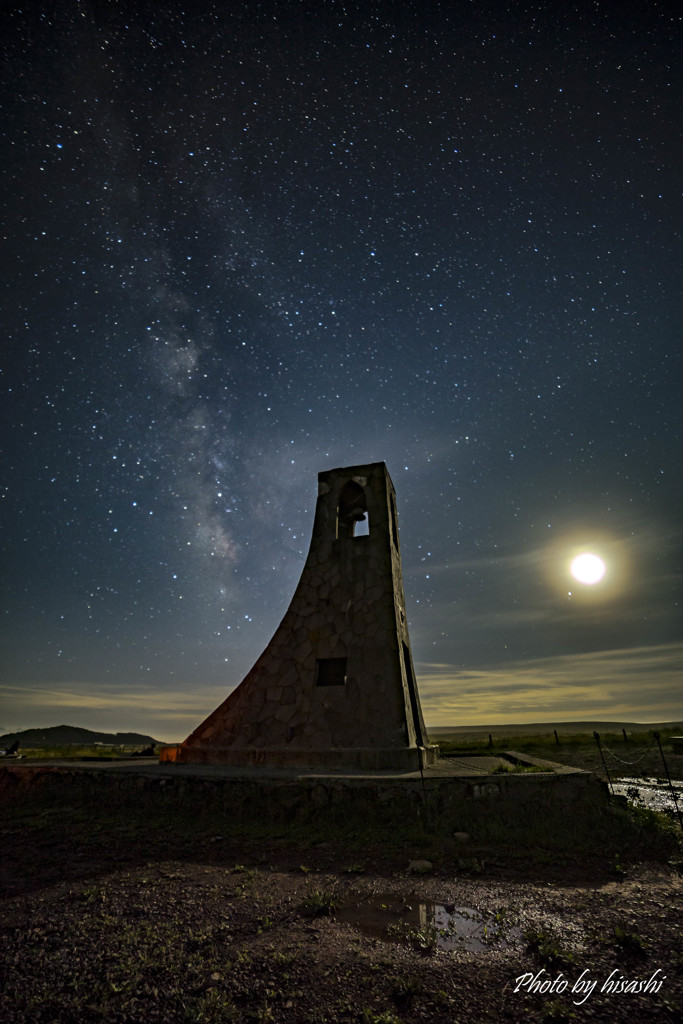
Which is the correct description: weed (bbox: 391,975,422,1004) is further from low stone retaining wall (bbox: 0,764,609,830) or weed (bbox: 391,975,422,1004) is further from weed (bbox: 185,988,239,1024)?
low stone retaining wall (bbox: 0,764,609,830)

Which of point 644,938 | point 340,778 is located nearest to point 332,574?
point 340,778

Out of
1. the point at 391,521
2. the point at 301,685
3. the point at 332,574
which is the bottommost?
the point at 301,685

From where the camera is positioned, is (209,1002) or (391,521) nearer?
(209,1002)

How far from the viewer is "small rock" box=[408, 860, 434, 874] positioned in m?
5.83

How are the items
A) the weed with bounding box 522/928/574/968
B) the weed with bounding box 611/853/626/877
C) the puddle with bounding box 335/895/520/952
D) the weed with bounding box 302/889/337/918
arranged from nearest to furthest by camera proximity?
the weed with bounding box 522/928/574/968, the puddle with bounding box 335/895/520/952, the weed with bounding box 302/889/337/918, the weed with bounding box 611/853/626/877

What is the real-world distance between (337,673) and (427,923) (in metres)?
7.80

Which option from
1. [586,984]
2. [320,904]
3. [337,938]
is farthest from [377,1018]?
[320,904]

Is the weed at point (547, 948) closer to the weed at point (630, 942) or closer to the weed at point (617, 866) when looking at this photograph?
the weed at point (630, 942)

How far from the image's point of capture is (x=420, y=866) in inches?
232

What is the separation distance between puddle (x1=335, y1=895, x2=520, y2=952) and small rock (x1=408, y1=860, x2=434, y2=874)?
2.91ft

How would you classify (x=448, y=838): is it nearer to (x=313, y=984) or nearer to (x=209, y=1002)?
(x=313, y=984)

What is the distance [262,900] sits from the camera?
4.96m

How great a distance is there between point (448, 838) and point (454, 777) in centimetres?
139

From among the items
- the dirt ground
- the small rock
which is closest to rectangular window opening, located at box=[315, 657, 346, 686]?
the dirt ground
